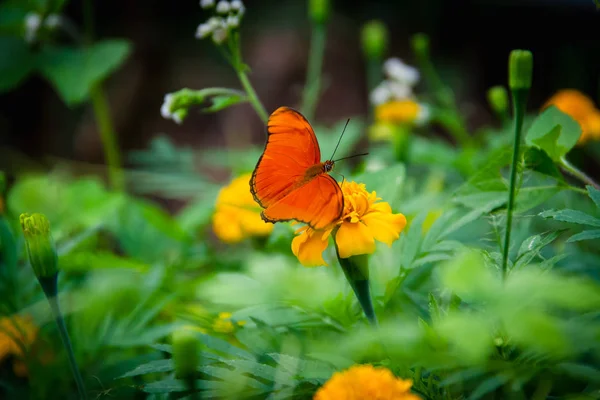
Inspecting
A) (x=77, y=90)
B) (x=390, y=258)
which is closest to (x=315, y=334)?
(x=390, y=258)

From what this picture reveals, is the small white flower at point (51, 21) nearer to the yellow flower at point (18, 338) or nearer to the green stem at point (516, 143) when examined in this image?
the yellow flower at point (18, 338)

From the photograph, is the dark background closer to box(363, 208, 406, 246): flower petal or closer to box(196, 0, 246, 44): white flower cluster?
box(196, 0, 246, 44): white flower cluster

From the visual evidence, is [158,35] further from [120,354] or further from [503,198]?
[503,198]

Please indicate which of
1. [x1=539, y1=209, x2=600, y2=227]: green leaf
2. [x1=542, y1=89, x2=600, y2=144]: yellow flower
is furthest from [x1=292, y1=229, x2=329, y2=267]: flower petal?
[x1=542, y1=89, x2=600, y2=144]: yellow flower

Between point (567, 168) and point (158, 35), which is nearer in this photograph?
point (567, 168)

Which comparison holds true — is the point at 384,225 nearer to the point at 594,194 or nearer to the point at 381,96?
the point at 594,194
